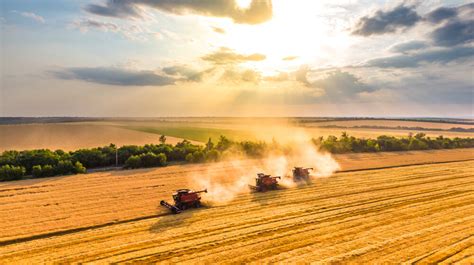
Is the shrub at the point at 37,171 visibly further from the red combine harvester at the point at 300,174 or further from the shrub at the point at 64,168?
the red combine harvester at the point at 300,174

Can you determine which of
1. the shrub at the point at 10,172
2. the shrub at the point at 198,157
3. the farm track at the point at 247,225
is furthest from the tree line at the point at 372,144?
the shrub at the point at 10,172

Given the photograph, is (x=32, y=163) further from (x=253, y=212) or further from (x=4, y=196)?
(x=253, y=212)

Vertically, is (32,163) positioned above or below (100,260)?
above

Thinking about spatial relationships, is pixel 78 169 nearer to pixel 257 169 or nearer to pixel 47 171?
pixel 47 171

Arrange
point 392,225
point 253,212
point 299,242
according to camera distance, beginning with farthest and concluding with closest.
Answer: point 253,212
point 392,225
point 299,242

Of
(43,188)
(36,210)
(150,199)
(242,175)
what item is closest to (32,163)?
(43,188)

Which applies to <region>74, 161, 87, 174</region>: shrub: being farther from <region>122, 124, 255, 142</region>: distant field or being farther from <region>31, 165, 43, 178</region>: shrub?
<region>122, 124, 255, 142</region>: distant field

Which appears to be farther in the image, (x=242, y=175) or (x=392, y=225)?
(x=242, y=175)
